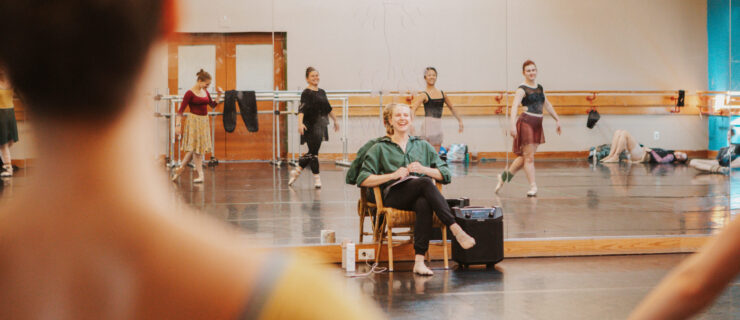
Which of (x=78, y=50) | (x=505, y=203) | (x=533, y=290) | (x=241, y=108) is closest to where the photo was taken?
(x=78, y=50)

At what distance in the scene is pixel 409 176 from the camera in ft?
19.8

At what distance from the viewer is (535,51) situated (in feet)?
23.3

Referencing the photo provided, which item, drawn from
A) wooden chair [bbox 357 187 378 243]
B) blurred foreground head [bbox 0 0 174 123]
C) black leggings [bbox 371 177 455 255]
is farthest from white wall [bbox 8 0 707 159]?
blurred foreground head [bbox 0 0 174 123]

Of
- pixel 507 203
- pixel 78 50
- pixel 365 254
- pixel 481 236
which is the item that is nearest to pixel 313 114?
pixel 365 254

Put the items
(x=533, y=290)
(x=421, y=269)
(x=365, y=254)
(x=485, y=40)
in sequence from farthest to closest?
(x=485, y=40) < (x=365, y=254) < (x=421, y=269) < (x=533, y=290)

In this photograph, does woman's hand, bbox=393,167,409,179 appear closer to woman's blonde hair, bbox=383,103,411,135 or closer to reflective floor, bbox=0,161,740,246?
woman's blonde hair, bbox=383,103,411,135

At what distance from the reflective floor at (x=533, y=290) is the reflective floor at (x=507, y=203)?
75 cm

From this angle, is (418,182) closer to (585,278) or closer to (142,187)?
(585,278)

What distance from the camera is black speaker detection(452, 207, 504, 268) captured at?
19.2 feet

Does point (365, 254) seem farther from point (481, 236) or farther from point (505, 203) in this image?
point (505, 203)

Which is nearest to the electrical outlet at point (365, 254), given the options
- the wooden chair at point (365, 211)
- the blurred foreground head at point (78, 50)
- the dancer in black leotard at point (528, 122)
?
the wooden chair at point (365, 211)

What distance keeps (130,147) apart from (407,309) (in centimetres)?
418

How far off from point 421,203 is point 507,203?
77.0 inches

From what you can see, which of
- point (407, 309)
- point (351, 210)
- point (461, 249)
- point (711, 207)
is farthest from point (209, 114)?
point (711, 207)
